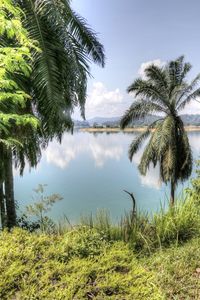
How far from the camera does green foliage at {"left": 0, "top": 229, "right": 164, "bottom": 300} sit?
2332 millimetres

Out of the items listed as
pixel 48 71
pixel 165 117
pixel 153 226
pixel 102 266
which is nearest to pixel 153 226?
pixel 153 226

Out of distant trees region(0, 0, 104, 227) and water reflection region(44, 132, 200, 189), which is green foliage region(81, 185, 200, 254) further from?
water reflection region(44, 132, 200, 189)

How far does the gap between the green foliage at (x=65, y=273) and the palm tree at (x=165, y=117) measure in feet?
35.7

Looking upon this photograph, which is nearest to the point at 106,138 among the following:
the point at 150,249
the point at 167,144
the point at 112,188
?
the point at 112,188

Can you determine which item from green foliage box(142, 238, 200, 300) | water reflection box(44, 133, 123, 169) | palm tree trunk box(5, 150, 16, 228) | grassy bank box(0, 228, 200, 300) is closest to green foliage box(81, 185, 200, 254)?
green foliage box(142, 238, 200, 300)

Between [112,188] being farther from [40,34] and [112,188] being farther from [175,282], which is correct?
[175,282]

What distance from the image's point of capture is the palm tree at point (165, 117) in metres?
13.6

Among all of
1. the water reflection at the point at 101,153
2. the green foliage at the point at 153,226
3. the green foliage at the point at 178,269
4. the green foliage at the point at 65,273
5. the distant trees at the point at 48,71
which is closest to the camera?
the green foliage at the point at 65,273

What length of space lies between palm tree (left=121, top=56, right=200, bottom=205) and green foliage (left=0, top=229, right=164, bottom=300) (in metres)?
10.9

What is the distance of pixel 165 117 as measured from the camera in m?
14.4

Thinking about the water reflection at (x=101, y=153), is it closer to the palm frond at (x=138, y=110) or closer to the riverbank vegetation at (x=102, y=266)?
the palm frond at (x=138, y=110)

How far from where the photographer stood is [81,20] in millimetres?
9227

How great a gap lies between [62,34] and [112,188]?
2051 centimetres

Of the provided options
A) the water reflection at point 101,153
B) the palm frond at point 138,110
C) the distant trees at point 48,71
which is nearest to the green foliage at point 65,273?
the distant trees at point 48,71
